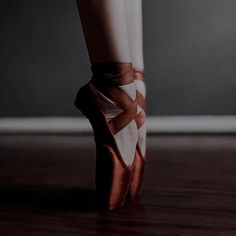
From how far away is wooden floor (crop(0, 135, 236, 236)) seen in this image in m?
0.71

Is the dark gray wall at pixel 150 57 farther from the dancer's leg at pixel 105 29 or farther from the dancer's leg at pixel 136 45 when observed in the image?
the dancer's leg at pixel 105 29

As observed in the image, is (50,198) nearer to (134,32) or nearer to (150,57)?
(134,32)

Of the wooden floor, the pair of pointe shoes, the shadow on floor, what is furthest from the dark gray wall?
the pair of pointe shoes

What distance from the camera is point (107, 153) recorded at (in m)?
0.79

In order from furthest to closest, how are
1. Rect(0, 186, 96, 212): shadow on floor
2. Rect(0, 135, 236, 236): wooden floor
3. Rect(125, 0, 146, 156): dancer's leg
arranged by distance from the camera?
Rect(125, 0, 146, 156): dancer's leg < Rect(0, 186, 96, 212): shadow on floor < Rect(0, 135, 236, 236): wooden floor

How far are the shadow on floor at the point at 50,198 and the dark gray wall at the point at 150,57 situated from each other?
1241 millimetres

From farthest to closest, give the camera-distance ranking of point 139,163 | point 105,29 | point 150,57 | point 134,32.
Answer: point 150,57 → point 134,32 → point 139,163 → point 105,29

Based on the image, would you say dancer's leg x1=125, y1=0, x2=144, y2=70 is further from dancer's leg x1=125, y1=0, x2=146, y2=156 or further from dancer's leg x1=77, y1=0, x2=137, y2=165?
dancer's leg x1=77, y1=0, x2=137, y2=165

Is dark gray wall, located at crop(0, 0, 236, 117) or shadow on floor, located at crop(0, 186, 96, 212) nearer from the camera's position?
shadow on floor, located at crop(0, 186, 96, 212)

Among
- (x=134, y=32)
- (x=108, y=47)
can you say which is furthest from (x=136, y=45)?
(x=108, y=47)

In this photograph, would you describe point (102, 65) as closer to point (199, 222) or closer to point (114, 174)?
point (114, 174)

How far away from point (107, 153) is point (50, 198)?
184 millimetres

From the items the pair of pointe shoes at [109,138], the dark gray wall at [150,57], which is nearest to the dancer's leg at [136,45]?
the pair of pointe shoes at [109,138]

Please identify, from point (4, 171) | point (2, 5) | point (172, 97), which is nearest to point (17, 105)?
point (2, 5)
